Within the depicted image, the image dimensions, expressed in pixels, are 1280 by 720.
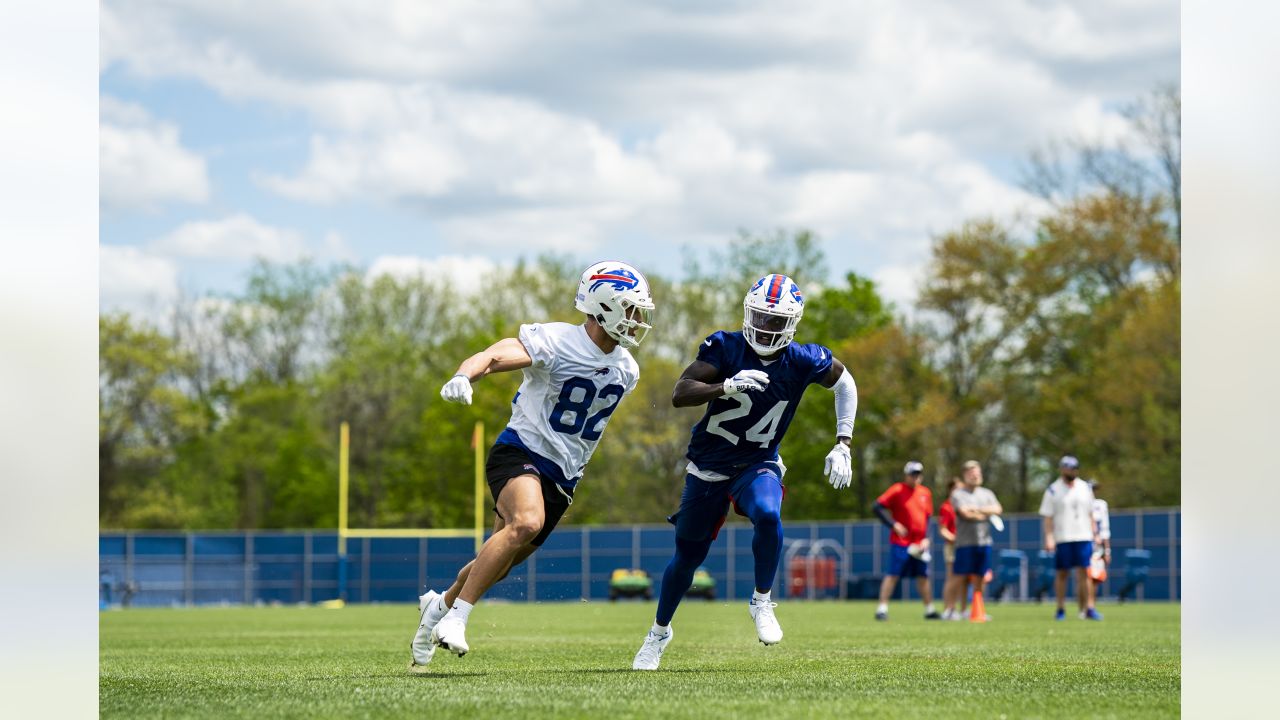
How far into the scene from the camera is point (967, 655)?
1027cm

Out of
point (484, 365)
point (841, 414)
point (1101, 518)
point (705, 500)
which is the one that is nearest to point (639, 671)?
point (705, 500)

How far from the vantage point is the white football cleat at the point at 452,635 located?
7281 mm

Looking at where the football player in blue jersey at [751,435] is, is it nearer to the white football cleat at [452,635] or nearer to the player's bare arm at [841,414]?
the player's bare arm at [841,414]

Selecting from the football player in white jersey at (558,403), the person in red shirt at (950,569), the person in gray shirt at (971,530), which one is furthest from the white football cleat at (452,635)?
the person in red shirt at (950,569)

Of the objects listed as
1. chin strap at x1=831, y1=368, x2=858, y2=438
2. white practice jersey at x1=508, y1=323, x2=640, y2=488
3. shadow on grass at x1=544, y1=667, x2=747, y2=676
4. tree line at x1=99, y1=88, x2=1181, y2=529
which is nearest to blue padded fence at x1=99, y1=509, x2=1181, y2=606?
tree line at x1=99, y1=88, x2=1181, y2=529

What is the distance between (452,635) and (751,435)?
2.28 m

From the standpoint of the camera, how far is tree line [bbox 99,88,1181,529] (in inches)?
1730

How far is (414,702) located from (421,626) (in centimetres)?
189

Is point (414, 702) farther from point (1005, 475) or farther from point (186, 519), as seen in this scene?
point (186, 519)

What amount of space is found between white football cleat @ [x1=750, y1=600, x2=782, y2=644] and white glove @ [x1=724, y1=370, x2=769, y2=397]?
1205 mm

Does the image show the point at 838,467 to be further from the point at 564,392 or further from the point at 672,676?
the point at 564,392

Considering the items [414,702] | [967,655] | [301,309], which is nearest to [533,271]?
[301,309]

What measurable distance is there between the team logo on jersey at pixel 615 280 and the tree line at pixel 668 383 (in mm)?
34820

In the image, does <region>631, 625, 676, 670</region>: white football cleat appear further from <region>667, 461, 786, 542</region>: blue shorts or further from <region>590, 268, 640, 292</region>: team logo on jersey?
<region>590, 268, 640, 292</region>: team logo on jersey
